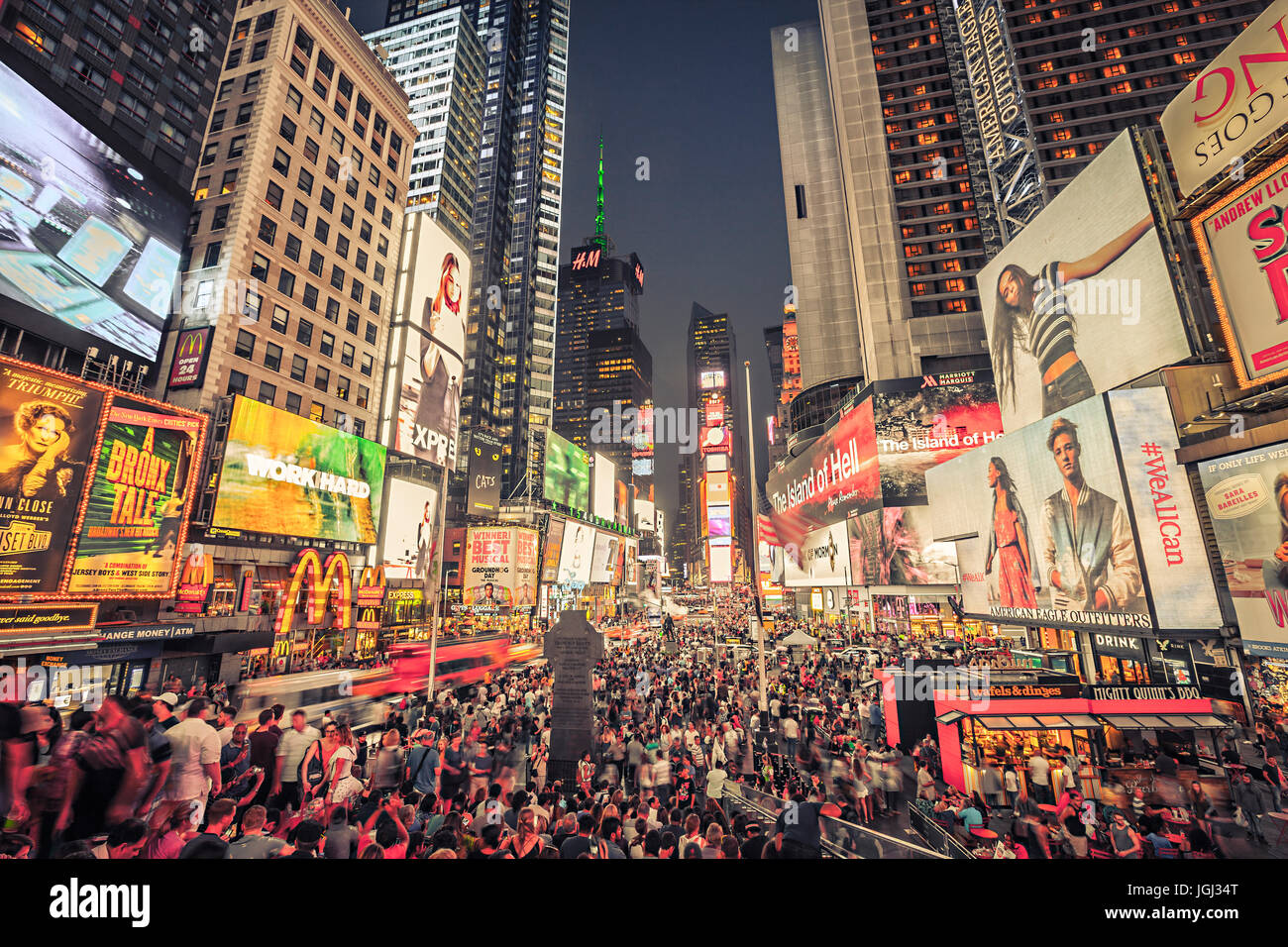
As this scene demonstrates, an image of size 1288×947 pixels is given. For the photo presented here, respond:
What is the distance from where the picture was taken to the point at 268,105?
1428 inches

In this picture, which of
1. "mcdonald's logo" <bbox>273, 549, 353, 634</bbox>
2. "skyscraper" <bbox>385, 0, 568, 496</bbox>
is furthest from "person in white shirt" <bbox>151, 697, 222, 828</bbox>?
"skyscraper" <bbox>385, 0, 568, 496</bbox>

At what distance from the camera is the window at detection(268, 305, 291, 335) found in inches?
1390

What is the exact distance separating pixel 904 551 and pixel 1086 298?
27.7 metres

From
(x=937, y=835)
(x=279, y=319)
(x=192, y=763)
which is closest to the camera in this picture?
(x=192, y=763)

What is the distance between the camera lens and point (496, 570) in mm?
60812

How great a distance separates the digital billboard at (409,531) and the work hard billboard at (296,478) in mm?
1854

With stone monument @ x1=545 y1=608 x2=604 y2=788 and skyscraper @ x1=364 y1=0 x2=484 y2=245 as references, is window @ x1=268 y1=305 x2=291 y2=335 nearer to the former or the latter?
stone monument @ x1=545 y1=608 x2=604 y2=788

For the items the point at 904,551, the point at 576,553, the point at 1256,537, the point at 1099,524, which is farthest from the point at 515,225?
the point at 1256,537

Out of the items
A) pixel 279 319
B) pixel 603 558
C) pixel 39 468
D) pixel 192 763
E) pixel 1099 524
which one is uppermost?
pixel 279 319

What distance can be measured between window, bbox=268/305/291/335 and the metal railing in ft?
137

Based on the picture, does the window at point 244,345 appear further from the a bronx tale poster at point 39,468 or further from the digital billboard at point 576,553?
the digital billboard at point 576,553

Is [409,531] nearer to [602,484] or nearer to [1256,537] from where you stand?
[1256,537]

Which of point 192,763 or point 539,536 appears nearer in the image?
point 192,763
